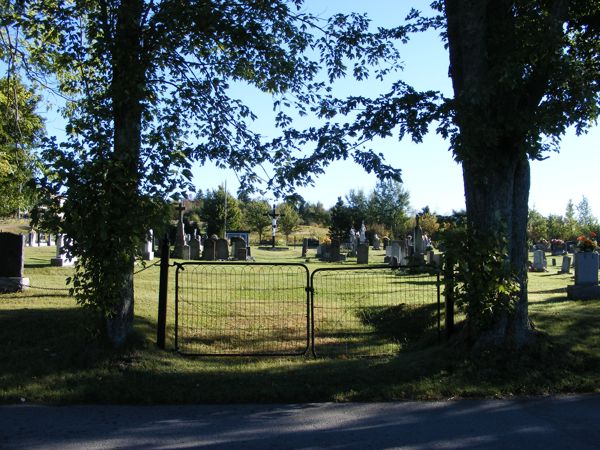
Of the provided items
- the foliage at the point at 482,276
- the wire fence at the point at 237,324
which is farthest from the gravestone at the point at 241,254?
the foliage at the point at 482,276

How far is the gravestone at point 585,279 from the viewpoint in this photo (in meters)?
13.2

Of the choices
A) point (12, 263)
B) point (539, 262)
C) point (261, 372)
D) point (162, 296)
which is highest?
point (12, 263)

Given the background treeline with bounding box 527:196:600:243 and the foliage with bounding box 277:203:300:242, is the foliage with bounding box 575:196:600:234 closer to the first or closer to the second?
the background treeline with bounding box 527:196:600:243

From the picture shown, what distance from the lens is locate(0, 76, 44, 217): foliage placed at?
1120 cm

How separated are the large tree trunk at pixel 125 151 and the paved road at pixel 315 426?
1848 millimetres

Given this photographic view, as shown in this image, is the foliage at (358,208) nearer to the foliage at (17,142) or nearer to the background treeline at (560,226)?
the background treeline at (560,226)

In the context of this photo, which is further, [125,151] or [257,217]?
[257,217]

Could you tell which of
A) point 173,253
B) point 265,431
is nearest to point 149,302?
point 265,431

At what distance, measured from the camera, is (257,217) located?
6862 cm

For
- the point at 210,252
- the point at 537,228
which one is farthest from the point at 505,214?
the point at 537,228

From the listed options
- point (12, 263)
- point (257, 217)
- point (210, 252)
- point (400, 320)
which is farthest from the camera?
point (257, 217)

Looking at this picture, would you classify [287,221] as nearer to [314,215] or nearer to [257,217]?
[257,217]

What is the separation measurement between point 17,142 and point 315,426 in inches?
386

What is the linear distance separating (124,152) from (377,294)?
9.26 m
